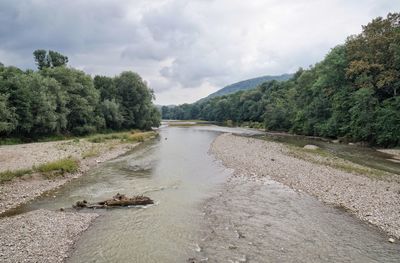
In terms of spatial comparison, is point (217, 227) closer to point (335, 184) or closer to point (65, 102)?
point (335, 184)

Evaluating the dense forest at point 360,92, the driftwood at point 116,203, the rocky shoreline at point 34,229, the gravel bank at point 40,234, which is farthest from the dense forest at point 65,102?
the dense forest at point 360,92

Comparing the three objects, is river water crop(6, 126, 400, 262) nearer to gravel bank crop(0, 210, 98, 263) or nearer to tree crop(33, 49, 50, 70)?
gravel bank crop(0, 210, 98, 263)

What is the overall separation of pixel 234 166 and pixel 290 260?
64.2 ft

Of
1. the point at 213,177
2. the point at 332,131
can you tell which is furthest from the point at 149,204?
the point at 332,131

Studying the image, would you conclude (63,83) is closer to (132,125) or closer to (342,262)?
(132,125)

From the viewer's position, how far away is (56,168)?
2541 centimetres

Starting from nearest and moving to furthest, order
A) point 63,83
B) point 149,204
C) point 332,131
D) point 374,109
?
Answer: point 149,204
point 374,109
point 332,131
point 63,83

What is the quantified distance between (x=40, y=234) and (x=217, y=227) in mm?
8068

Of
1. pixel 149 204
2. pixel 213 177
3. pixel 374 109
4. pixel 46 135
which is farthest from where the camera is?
pixel 46 135

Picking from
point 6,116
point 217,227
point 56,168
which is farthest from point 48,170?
point 6,116

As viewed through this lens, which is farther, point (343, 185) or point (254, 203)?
point (343, 185)

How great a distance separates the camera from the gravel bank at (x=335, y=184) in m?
16.2

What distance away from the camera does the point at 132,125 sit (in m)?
87.3

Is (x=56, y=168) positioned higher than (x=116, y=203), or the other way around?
(x=56, y=168)
